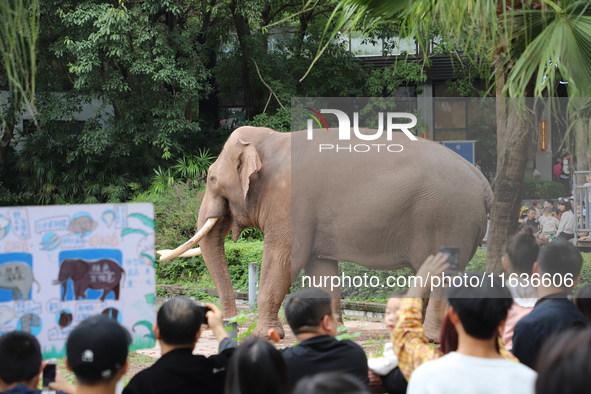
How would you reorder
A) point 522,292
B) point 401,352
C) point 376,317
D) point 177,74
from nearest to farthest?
point 401,352
point 522,292
point 376,317
point 177,74

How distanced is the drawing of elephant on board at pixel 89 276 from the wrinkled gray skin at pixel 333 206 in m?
2.36

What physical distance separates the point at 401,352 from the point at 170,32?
15460 mm

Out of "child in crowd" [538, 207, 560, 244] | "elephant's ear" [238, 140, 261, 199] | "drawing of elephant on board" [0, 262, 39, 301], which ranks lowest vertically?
"drawing of elephant on board" [0, 262, 39, 301]

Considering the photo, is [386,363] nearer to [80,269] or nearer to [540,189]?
[80,269]

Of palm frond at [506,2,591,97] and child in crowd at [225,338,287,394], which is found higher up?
palm frond at [506,2,591,97]

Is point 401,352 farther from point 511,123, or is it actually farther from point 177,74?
point 177,74

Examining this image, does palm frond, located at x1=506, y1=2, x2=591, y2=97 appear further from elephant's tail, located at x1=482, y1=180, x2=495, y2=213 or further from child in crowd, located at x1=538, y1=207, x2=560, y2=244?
elephant's tail, located at x1=482, y1=180, x2=495, y2=213

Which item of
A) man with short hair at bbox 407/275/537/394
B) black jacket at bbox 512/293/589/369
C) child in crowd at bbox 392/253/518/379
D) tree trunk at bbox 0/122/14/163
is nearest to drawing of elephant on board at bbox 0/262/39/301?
child in crowd at bbox 392/253/518/379

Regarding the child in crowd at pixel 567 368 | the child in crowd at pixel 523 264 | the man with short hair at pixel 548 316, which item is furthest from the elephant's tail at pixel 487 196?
the child in crowd at pixel 567 368

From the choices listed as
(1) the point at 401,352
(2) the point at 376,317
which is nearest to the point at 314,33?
(2) the point at 376,317

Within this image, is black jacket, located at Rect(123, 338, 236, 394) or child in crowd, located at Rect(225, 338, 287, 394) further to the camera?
black jacket, located at Rect(123, 338, 236, 394)

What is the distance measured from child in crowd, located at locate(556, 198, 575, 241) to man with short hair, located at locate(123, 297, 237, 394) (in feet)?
9.15

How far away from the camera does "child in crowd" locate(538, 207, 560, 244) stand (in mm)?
5160

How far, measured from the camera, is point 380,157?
6855mm
